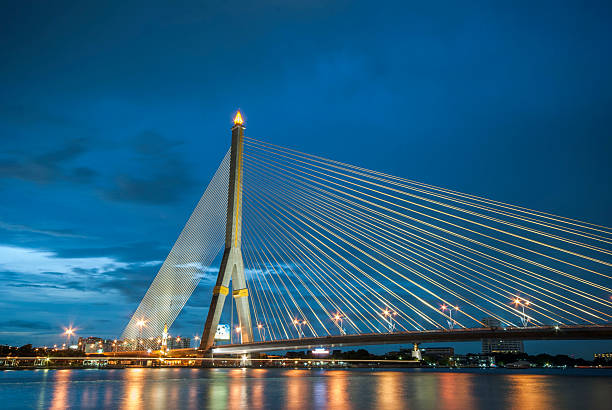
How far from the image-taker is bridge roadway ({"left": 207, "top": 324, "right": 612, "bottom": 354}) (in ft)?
106

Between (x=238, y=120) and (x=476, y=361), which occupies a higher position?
(x=238, y=120)

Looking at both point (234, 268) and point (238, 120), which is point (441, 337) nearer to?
point (234, 268)

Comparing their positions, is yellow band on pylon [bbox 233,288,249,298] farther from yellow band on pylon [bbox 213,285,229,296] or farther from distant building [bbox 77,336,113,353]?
distant building [bbox 77,336,113,353]

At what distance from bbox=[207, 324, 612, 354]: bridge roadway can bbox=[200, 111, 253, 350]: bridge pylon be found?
10.7 ft

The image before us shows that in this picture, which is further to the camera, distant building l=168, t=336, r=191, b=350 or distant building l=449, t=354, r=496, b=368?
distant building l=449, t=354, r=496, b=368

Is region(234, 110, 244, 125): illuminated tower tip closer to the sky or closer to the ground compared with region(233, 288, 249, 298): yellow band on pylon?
closer to the sky

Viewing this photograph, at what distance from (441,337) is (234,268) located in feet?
59.4

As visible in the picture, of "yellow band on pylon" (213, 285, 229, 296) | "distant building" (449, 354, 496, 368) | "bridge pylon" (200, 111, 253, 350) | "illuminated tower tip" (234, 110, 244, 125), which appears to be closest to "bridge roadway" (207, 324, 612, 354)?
"bridge pylon" (200, 111, 253, 350)

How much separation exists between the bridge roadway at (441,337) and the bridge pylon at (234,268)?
10.7ft

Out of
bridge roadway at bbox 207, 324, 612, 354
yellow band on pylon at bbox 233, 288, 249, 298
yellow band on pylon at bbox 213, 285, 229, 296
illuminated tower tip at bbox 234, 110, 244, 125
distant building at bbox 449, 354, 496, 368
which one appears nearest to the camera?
bridge roadway at bbox 207, 324, 612, 354

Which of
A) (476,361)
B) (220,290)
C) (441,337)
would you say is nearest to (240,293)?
(220,290)

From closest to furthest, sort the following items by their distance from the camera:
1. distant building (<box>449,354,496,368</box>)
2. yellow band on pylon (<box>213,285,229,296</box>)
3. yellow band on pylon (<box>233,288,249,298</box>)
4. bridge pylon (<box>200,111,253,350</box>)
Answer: yellow band on pylon (<box>213,285,229,296</box>) < bridge pylon (<box>200,111,253,350</box>) < yellow band on pylon (<box>233,288,249,298</box>) < distant building (<box>449,354,496,368</box>)

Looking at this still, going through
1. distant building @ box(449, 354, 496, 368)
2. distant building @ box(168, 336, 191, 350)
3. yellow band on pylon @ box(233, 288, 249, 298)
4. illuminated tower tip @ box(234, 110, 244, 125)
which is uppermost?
Answer: illuminated tower tip @ box(234, 110, 244, 125)

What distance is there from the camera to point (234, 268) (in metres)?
42.4
